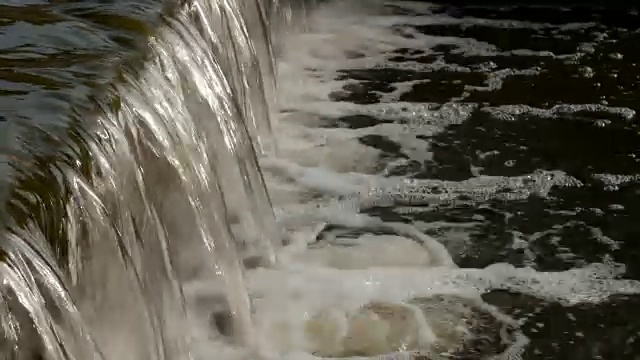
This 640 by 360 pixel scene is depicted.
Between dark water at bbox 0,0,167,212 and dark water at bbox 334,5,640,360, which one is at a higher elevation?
dark water at bbox 0,0,167,212

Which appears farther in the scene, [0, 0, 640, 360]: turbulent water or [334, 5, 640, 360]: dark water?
[334, 5, 640, 360]: dark water

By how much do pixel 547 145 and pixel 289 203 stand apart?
1.38m

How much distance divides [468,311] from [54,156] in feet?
5.24

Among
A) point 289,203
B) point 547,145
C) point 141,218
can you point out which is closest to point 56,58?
point 141,218

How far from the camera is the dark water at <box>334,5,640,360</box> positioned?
3641 mm

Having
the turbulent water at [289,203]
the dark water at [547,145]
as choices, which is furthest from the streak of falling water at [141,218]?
the dark water at [547,145]

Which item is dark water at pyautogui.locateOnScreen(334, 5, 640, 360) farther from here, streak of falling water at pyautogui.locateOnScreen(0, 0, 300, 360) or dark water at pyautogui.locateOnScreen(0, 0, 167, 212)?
dark water at pyautogui.locateOnScreen(0, 0, 167, 212)

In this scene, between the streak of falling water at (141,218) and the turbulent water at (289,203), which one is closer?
the streak of falling water at (141,218)

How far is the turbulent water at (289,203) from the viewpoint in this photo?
8.76 ft

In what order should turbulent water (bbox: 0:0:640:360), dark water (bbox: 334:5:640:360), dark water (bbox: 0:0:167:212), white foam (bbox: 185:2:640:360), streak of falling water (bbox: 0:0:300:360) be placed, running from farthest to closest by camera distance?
dark water (bbox: 334:5:640:360)
white foam (bbox: 185:2:640:360)
dark water (bbox: 0:0:167:212)
turbulent water (bbox: 0:0:640:360)
streak of falling water (bbox: 0:0:300:360)

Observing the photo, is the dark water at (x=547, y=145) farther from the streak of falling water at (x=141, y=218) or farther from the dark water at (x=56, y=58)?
the dark water at (x=56, y=58)

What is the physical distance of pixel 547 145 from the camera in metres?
5.04

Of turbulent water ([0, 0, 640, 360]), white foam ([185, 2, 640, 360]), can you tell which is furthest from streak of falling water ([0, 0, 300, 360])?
white foam ([185, 2, 640, 360])

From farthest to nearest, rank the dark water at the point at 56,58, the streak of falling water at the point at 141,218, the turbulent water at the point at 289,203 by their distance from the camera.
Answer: the dark water at the point at 56,58 < the turbulent water at the point at 289,203 < the streak of falling water at the point at 141,218
